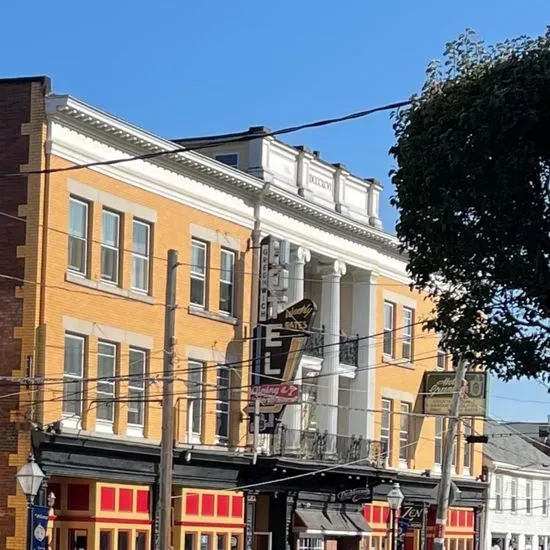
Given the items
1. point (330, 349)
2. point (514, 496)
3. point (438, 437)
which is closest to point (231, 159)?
point (330, 349)

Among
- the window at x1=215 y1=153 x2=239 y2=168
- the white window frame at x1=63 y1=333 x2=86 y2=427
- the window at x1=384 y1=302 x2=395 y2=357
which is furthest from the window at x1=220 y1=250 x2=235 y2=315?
the window at x1=384 y1=302 x2=395 y2=357

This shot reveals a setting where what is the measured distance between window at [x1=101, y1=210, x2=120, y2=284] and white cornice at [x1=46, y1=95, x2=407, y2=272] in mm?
1045

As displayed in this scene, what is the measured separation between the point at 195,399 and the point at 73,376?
507 cm

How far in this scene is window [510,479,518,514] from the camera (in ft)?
199

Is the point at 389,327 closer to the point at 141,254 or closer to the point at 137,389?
the point at 141,254

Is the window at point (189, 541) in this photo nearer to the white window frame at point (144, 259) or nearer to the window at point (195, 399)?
the window at point (195, 399)

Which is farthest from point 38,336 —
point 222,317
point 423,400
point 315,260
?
point 423,400

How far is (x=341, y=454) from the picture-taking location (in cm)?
4328

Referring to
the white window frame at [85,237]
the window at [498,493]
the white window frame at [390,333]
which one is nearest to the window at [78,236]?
the white window frame at [85,237]

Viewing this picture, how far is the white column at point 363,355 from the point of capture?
4550cm

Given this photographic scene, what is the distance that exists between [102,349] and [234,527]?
7.32 m

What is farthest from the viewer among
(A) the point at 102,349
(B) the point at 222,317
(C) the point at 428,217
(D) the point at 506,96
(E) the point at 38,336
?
(B) the point at 222,317

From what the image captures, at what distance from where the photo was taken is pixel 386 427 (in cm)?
4728

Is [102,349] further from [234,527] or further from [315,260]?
[315,260]
